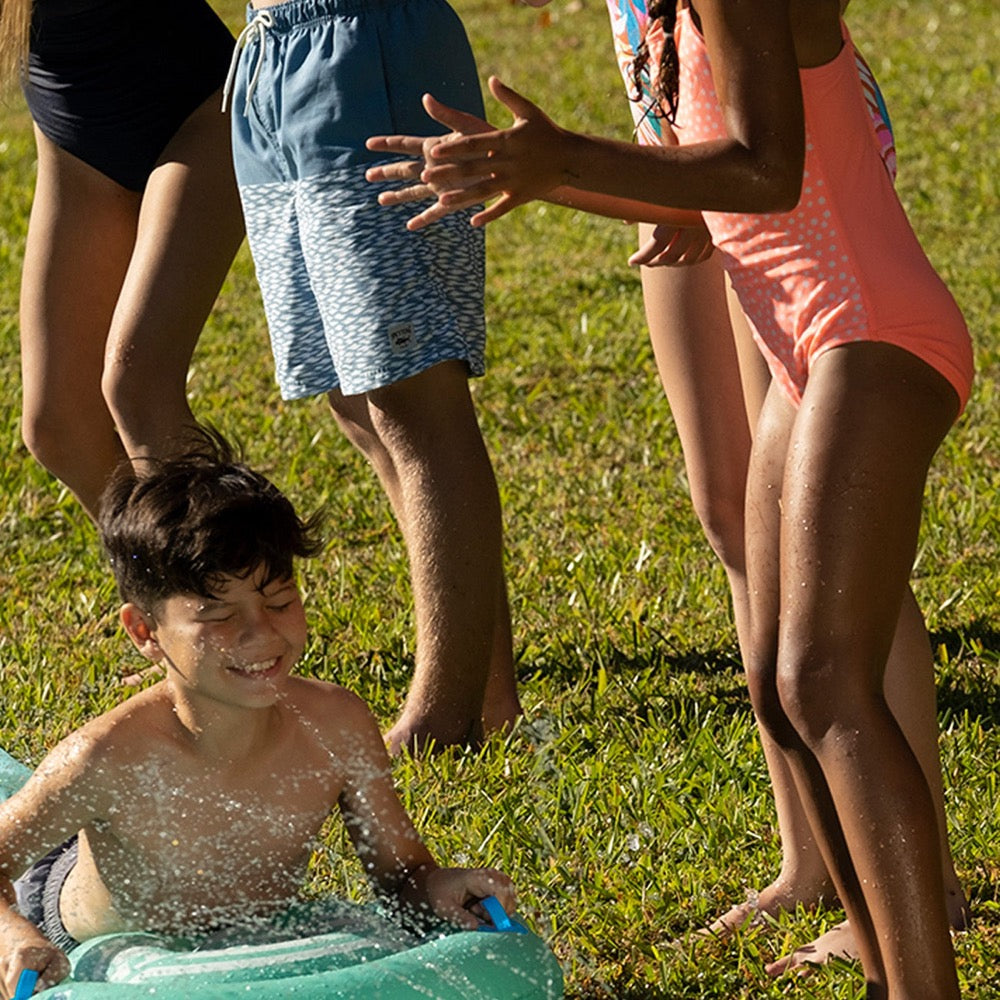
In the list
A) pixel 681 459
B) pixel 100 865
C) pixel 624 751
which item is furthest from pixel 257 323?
pixel 100 865

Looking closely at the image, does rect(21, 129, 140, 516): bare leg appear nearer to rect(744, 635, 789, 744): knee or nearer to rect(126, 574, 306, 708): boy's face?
rect(126, 574, 306, 708): boy's face

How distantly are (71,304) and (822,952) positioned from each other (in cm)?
194

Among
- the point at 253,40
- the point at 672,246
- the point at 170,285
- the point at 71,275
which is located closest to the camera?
the point at 672,246

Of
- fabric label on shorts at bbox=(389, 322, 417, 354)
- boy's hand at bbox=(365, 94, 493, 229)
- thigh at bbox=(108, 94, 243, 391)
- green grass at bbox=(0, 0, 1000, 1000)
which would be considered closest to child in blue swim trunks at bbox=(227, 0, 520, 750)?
fabric label on shorts at bbox=(389, 322, 417, 354)

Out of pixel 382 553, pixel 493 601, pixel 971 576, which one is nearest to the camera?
pixel 493 601

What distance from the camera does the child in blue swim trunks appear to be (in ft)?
10.7

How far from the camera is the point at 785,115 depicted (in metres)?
2.27

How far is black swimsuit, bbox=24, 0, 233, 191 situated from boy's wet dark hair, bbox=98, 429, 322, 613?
1193mm

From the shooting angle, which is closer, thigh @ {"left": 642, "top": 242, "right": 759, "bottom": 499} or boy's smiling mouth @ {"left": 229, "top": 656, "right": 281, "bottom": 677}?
boy's smiling mouth @ {"left": 229, "top": 656, "right": 281, "bottom": 677}

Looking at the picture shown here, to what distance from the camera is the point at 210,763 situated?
2584mm

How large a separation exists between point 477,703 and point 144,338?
0.90 metres

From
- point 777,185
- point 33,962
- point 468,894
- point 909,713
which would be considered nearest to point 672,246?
point 777,185

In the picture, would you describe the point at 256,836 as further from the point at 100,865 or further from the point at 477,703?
the point at 477,703

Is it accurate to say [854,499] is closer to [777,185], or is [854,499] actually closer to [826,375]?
[826,375]
